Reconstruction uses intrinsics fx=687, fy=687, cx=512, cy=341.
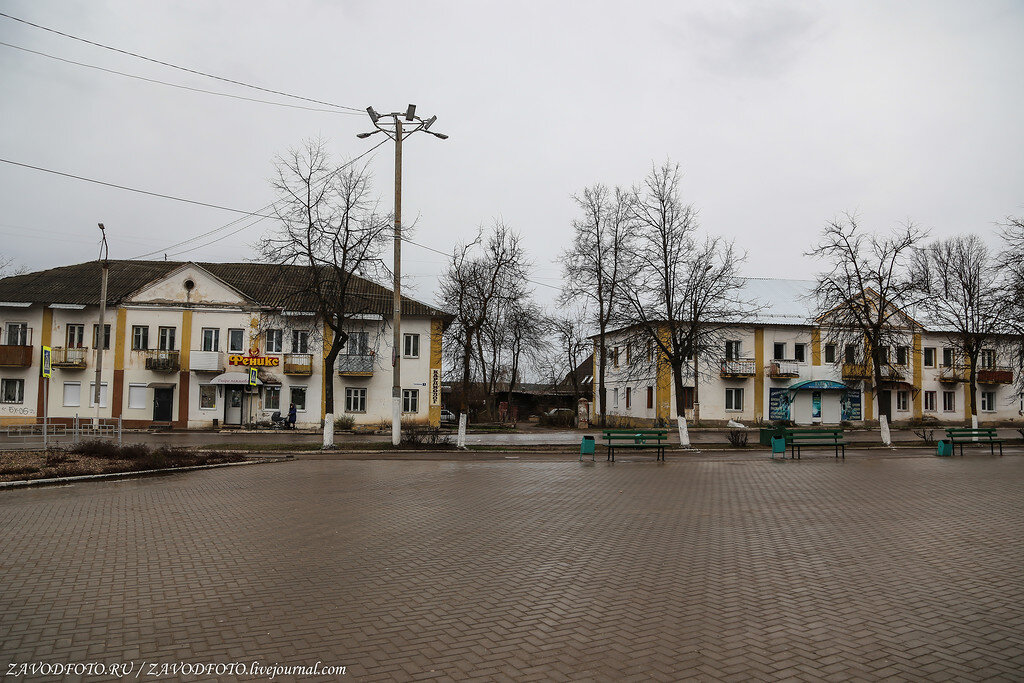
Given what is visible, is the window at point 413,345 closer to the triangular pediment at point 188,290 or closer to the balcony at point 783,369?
the triangular pediment at point 188,290

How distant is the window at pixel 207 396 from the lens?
4147 cm

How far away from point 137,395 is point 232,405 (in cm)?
571

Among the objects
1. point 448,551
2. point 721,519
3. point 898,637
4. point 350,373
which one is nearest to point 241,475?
point 448,551

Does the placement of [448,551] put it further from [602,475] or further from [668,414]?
[668,414]

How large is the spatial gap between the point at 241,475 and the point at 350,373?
2534 centimetres

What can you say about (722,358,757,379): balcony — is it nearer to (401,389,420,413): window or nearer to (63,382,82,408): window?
(401,389,420,413): window

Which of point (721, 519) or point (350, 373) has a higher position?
point (350, 373)

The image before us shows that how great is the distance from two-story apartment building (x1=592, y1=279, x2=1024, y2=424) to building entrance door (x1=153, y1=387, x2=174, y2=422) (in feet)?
91.7

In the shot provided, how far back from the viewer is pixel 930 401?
52625 mm

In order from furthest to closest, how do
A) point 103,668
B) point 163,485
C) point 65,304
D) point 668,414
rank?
point 668,414 < point 65,304 < point 163,485 < point 103,668

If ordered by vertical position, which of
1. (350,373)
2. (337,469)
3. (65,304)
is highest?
(65,304)

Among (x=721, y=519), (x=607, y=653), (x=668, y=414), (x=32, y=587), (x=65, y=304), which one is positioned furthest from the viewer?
(x=668, y=414)

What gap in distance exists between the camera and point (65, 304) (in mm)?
40750

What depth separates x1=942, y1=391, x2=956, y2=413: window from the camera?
53.0 meters
